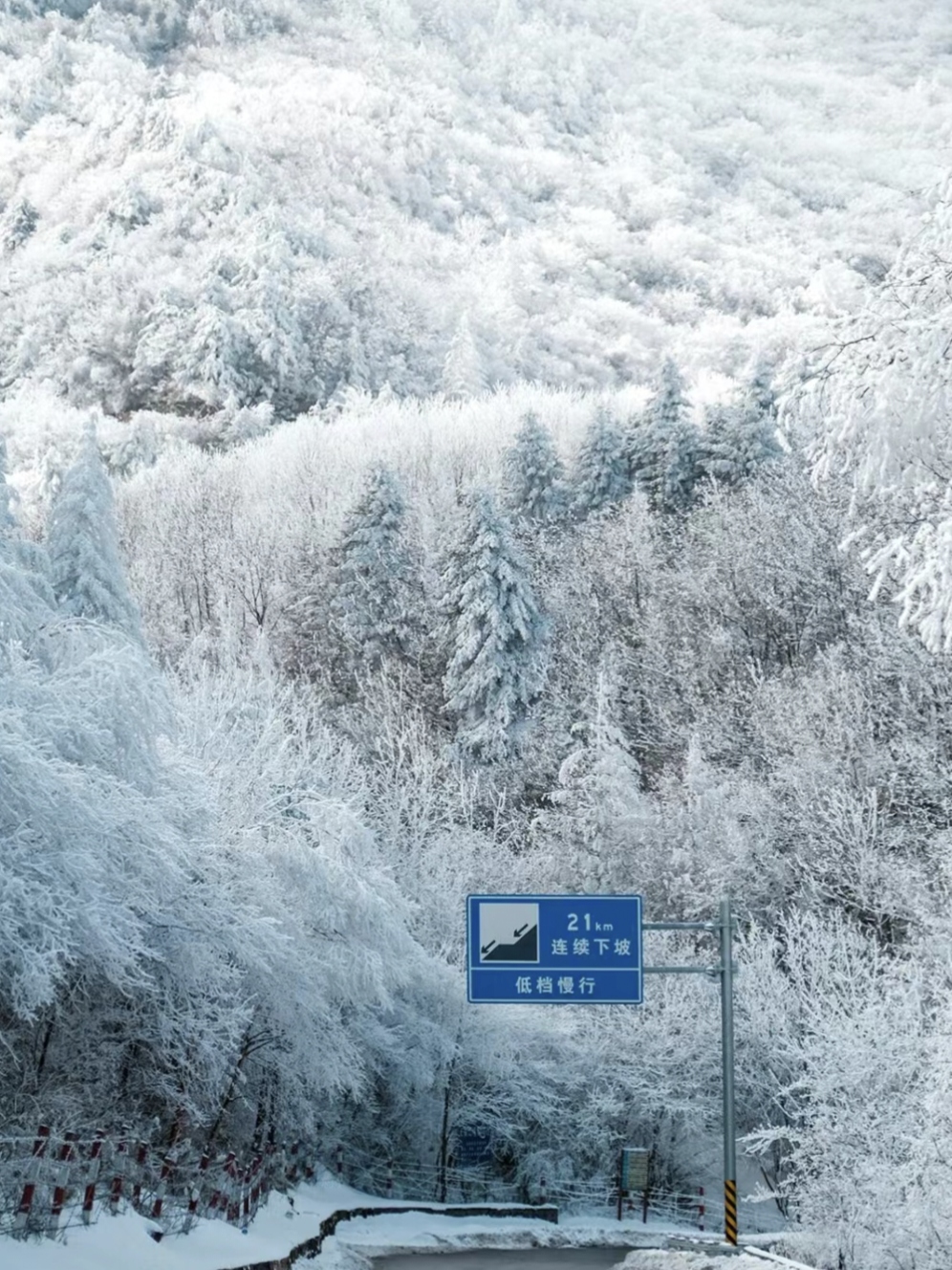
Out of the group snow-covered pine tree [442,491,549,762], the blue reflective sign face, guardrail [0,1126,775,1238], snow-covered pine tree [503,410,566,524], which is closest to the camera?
guardrail [0,1126,775,1238]

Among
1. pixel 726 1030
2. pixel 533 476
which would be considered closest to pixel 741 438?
pixel 533 476

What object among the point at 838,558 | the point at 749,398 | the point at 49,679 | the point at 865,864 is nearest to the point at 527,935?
the point at 49,679

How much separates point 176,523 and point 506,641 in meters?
32.2

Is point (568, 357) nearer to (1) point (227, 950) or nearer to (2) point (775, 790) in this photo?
(2) point (775, 790)

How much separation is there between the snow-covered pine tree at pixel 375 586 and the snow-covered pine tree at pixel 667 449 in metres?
13.0

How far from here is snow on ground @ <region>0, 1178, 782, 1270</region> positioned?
14516mm

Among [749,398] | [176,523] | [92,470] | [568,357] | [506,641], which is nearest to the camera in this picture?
[92,470]

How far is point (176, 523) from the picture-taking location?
90.1 m

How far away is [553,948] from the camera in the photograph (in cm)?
2002

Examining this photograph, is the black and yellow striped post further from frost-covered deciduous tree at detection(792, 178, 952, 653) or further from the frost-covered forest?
frost-covered deciduous tree at detection(792, 178, 952, 653)

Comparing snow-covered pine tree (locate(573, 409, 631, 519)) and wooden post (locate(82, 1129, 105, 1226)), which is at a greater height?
snow-covered pine tree (locate(573, 409, 631, 519))

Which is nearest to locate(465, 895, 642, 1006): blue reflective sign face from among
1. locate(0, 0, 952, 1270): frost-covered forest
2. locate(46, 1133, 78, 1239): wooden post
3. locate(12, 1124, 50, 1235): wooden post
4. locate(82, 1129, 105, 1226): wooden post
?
locate(0, 0, 952, 1270): frost-covered forest

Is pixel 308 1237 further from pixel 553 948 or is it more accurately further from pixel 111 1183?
pixel 111 1183

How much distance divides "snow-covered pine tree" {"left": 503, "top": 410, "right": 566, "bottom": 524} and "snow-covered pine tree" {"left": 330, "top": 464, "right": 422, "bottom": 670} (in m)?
9.54
